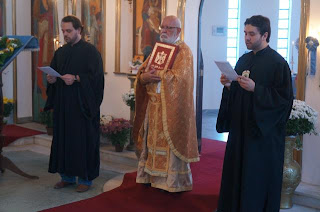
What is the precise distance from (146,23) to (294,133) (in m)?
3.75

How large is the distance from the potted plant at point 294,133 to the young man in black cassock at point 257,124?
112cm

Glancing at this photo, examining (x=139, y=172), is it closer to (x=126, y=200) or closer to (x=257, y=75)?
(x=126, y=200)

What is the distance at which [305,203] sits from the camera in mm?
5406

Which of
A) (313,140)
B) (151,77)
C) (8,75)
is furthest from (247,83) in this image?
(8,75)

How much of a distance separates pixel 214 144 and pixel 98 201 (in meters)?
3.62

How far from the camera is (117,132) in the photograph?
7672mm

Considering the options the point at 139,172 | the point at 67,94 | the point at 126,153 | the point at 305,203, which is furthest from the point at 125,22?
the point at 305,203

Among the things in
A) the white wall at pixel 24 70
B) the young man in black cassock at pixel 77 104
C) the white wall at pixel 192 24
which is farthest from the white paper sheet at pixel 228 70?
Answer: the white wall at pixel 24 70

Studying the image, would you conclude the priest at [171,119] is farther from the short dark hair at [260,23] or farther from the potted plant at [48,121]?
the potted plant at [48,121]

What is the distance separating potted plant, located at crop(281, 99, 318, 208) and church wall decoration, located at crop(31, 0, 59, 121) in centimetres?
584

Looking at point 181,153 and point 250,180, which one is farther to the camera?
point 181,153

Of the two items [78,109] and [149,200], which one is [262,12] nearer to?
[78,109]

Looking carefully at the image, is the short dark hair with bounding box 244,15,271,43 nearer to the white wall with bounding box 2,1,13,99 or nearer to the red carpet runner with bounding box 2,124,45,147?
the red carpet runner with bounding box 2,124,45,147

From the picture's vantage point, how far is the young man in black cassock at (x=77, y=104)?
5750 millimetres
